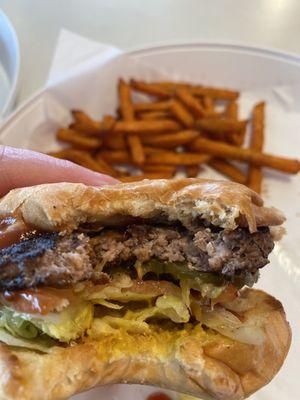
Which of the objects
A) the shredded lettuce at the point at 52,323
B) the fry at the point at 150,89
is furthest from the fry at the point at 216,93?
the shredded lettuce at the point at 52,323

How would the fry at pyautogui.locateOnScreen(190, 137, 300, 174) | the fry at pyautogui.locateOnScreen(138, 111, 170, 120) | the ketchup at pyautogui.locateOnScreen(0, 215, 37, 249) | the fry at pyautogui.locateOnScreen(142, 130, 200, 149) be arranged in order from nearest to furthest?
the ketchup at pyautogui.locateOnScreen(0, 215, 37, 249), the fry at pyautogui.locateOnScreen(190, 137, 300, 174), the fry at pyautogui.locateOnScreen(142, 130, 200, 149), the fry at pyautogui.locateOnScreen(138, 111, 170, 120)

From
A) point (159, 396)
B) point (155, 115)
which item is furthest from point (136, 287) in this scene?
point (155, 115)

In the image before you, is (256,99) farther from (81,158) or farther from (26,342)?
(26,342)

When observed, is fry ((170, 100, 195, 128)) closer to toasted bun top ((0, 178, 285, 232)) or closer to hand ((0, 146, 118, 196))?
hand ((0, 146, 118, 196))

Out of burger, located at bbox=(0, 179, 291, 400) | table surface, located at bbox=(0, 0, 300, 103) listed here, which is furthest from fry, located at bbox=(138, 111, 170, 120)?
burger, located at bbox=(0, 179, 291, 400)

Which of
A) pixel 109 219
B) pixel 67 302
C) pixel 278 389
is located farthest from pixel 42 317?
pixel 278 389

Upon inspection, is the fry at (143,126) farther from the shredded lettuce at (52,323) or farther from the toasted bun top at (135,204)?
the shredded lettuce at (52,323)

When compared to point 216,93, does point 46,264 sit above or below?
above
